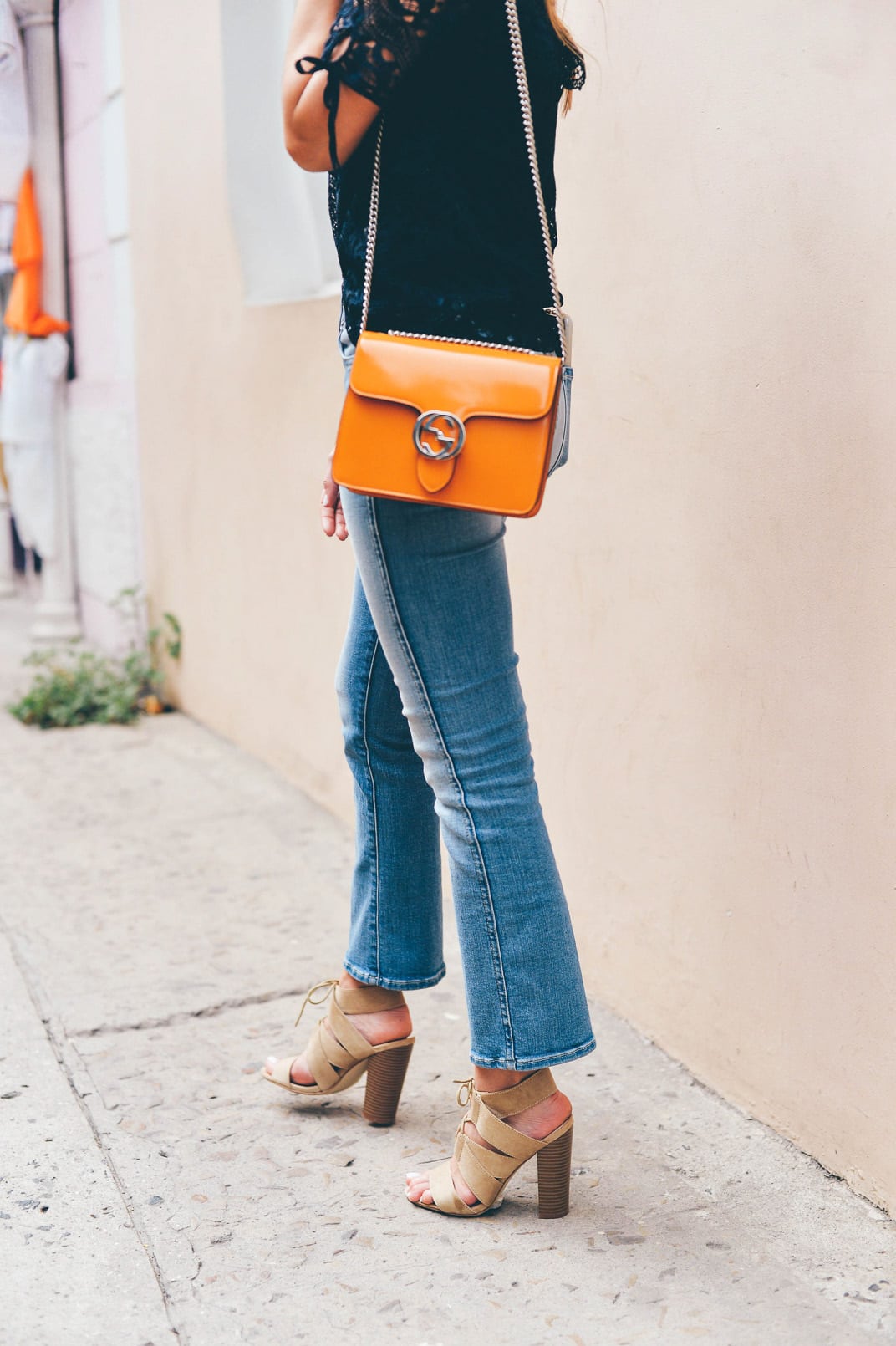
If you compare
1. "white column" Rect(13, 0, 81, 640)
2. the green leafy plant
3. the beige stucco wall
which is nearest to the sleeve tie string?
the beige stucco wall

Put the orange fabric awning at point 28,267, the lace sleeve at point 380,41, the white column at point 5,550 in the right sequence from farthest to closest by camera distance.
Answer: the white column at point 5,550
the orange fabric awning at point 28,267
the lace sleeve at point 380,41

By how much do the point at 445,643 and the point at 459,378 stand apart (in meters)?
0.31

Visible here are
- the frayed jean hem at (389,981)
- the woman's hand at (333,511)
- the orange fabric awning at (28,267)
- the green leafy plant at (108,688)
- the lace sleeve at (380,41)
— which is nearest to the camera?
the lace sleeve at (380,41)

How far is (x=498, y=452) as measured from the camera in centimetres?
142

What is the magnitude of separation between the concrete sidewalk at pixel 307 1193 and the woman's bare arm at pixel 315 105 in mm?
1279

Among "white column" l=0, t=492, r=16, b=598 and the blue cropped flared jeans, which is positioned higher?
the blue cropped flared jeans

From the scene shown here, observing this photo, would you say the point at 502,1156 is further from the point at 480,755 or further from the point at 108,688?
the point at 108,688

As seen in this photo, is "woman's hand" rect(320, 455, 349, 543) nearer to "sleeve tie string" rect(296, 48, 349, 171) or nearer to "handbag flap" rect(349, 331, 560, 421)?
"handbag flap" rect(349, 331, 560, 421)

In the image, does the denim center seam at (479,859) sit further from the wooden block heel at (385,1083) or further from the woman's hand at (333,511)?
the wooden block heel at (385,1083)

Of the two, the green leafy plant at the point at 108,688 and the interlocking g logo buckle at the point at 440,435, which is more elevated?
the interlocking g logo buckle at the point at 440,435

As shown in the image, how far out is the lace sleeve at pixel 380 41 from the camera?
134 centimetres

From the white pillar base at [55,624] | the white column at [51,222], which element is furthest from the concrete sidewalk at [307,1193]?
the white column at [51,222]

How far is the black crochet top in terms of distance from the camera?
53.3 inches

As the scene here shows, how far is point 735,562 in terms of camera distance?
1.83 meters
